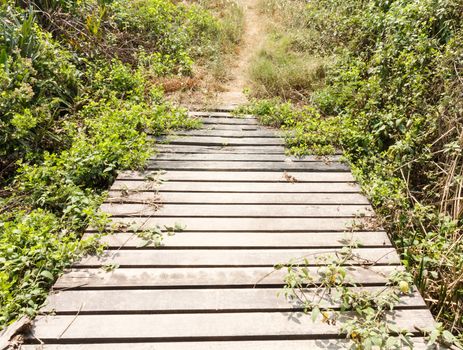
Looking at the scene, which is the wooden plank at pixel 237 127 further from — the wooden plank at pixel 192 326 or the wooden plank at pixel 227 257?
the wooden plank at pixel 192 326

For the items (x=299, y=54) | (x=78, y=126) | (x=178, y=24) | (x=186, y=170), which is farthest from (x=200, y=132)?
(x=178, y=24)

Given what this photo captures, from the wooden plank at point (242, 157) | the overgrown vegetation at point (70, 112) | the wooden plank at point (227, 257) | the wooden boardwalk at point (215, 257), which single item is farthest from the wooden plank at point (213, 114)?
the wooden plank at point (227, 257)

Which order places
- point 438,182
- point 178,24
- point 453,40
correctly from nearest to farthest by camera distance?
point 438,182
point 453,40
point 178,24

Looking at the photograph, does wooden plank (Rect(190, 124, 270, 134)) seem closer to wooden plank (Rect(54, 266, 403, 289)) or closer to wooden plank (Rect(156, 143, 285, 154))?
wooden plank (Rect(156, 143, 285, 154))

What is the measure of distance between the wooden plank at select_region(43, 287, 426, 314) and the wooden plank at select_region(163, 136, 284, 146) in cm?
199

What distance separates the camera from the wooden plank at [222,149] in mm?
3779

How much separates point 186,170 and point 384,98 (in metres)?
2.54

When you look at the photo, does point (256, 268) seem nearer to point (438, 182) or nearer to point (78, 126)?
point (438, 182)

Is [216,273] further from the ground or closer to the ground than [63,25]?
closer to the ground

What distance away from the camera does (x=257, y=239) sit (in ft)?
8.90

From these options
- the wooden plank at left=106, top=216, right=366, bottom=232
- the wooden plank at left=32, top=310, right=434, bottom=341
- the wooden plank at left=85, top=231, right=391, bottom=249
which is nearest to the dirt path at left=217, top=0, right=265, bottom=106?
the wooden plank at left=106, top=216, right=366, bottom=232

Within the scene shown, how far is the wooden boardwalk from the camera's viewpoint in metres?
2.02

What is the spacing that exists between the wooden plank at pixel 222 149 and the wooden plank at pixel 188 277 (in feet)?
5.40

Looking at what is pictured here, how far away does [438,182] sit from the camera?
10.8 feet
